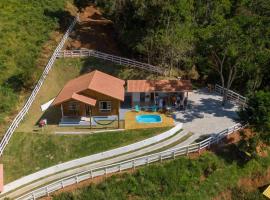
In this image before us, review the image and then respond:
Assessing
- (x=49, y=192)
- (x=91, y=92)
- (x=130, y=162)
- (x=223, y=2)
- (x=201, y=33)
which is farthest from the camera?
(x=223, y=2)

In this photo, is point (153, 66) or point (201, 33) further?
point (153, 66)

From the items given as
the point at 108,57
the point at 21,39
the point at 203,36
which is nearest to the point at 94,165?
the point at 203,36

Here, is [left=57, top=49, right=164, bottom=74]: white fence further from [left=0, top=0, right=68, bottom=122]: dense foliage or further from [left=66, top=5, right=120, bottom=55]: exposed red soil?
[left=0, top=0, right=68, bottom=122]: dense foliage

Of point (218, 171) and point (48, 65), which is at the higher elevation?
point (48, 65)

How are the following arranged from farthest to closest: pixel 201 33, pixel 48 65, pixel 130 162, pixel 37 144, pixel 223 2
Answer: pixel 223 2
pixel 48 65
pixel 201 33
pixel 37 144
pixel 130 162

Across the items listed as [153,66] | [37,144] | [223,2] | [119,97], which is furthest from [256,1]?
[37,144]

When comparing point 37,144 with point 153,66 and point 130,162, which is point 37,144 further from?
point 153,66
